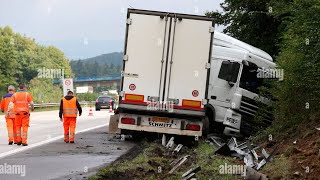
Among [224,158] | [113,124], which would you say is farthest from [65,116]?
[224,158]

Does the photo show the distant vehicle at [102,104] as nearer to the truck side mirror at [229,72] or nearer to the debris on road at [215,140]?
the debris on road at [215,140]

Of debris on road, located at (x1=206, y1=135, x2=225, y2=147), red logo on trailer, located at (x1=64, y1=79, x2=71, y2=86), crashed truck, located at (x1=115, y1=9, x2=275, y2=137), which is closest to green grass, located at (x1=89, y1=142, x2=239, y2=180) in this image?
crashed truck, located at (x1=115, y1=9, x2=275, y2=137)

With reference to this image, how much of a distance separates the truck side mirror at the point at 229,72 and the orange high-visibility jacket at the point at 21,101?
17.9 feet

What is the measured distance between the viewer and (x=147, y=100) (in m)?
14.1

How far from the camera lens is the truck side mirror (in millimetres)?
15789

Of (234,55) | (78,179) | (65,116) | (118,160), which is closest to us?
(78,179)

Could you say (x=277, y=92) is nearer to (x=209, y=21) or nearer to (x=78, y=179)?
(x=209, y=21)

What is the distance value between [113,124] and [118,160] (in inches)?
186

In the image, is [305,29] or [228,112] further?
[228,112]
